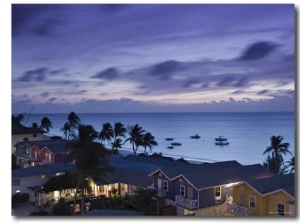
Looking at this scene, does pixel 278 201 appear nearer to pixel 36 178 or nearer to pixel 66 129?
pixel 66 129

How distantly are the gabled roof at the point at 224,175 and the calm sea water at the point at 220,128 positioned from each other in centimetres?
63

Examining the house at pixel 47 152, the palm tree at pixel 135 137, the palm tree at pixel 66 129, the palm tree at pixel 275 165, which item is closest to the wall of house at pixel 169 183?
the house at pixel 47 152

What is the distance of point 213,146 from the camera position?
8977mm

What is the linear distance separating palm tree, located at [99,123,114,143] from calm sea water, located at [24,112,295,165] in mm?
144

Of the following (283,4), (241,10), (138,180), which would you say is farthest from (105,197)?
(283,4)

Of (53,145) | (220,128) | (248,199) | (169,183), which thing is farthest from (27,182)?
(220,128)

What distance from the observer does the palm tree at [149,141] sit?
10766mm

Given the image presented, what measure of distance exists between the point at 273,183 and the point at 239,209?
817 millimetres

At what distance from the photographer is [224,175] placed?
7023mm

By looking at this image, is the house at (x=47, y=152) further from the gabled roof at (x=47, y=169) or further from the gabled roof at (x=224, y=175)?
the gabled roof at (x=224, y=175)

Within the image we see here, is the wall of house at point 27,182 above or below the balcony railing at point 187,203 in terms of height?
above

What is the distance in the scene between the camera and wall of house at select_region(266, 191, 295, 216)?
18.3 ft
